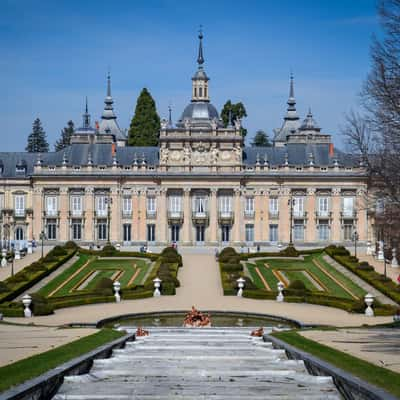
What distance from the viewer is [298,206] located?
79062 mm

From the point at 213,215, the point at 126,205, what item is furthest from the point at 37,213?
the point at 213,215

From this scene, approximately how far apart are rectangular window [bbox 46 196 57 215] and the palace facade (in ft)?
0.32

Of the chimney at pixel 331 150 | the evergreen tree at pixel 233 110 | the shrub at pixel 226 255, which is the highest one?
the evergreen tree at pixel 233 110

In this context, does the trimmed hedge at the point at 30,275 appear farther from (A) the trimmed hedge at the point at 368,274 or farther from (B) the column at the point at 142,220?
(A) the trimmed hedge at the point at 368,274

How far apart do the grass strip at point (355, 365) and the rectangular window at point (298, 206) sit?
2154 inches

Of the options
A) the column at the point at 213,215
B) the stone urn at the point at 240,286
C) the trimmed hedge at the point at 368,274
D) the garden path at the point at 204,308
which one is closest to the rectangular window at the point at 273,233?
the column at the point at 213,215

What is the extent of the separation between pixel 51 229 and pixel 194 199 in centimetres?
1429

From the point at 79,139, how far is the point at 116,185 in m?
9.97

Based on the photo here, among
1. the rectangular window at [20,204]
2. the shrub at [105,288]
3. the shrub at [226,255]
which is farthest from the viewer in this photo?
the rectangular window at [20,204]

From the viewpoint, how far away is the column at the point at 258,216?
3103 inches

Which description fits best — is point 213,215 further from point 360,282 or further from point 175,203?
point 360,282

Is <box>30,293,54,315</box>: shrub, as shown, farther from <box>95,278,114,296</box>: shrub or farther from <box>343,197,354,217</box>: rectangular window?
<box>343,197,354,217</box>: rectangular window

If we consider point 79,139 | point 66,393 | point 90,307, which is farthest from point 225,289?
point 79,139

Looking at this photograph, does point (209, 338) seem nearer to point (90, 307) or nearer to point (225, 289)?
point (90, 307)
